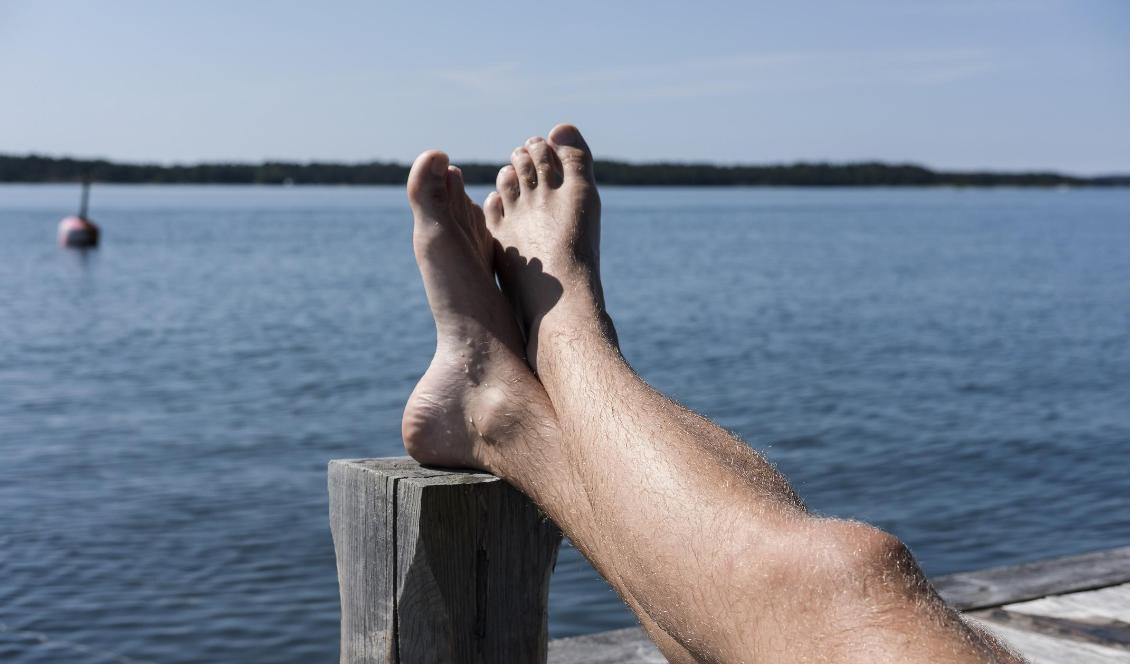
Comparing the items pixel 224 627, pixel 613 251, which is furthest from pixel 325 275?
pixel 224 627

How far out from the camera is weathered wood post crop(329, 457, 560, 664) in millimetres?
1511

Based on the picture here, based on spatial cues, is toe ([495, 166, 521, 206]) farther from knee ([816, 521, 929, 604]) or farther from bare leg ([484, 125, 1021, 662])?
knee ([816, 521, 929, 604])

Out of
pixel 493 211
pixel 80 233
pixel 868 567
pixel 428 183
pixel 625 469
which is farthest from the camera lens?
pixel 80 233

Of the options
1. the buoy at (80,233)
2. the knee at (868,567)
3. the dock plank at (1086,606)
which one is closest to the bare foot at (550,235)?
the knee at (868,567)

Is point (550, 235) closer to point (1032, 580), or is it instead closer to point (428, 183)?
point (428, 183)

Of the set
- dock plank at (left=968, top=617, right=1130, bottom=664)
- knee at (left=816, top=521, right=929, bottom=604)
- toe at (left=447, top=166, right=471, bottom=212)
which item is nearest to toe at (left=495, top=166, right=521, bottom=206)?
toe at (left=447, top=166, right=471, bottom=212)

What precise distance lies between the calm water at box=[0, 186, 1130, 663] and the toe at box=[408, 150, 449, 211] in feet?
8.25

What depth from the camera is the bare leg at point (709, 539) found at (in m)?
1.15

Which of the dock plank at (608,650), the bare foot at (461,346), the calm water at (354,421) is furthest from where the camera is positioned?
the calm water at (354,421)

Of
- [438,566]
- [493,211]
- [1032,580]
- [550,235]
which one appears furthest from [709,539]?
[1032,580]

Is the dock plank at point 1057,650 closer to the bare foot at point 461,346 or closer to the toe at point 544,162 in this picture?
the bare foot at point 461,346

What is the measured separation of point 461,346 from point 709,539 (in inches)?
30.4

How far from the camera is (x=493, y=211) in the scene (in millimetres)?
2525

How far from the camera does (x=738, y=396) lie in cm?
929
